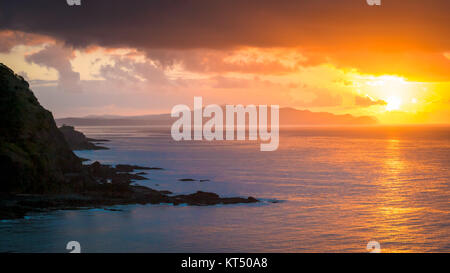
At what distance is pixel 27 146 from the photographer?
139 ft

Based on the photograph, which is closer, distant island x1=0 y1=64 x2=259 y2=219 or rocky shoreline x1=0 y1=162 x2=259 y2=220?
rocky shoreline x1=0 y1=162 x2=259 y2=220

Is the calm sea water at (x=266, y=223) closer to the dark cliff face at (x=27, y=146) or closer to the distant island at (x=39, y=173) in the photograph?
the distant island at (x=39, y=173)

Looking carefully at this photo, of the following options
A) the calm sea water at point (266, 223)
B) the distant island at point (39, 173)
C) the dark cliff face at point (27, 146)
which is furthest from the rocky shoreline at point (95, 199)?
the dark cliff face at point (27, 146)

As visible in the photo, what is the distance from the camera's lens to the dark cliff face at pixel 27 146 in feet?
129

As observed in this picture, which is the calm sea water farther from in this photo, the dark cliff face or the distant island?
the dark cliff face

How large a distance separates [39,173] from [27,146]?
10.6ft

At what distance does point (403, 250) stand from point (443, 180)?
136 ft

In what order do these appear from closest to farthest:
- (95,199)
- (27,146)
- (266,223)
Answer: (266,223), (95,199), (27,146)

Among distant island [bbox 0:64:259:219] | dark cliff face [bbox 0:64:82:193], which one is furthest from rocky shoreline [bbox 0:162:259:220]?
dark cliff face [bbox 0:64:82:193]

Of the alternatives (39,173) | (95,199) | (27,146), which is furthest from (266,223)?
(27,146)

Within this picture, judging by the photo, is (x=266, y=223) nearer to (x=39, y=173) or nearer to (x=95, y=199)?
(x=95, y=199)

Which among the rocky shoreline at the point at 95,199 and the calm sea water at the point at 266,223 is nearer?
the calm sea water at the point at 266,223

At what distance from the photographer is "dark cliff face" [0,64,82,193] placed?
1544 inches
